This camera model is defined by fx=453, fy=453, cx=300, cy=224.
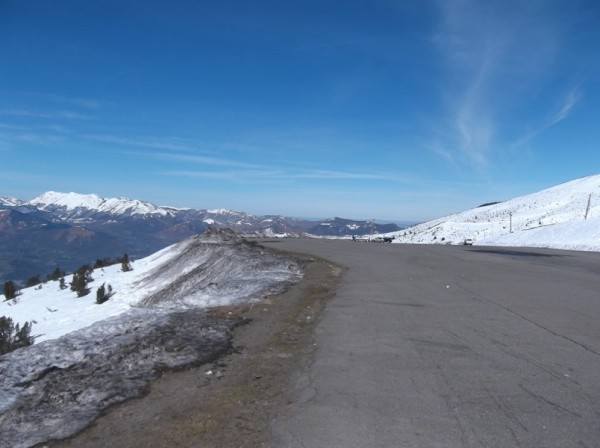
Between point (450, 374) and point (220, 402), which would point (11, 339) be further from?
point (450, 374)

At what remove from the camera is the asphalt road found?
Result: 149 inches

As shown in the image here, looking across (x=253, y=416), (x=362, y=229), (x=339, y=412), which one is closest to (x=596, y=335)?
(x=339, y=412)

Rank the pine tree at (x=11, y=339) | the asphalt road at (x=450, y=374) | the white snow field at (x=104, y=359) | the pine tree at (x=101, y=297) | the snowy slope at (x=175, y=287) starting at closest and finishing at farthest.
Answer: the asphalt road at (x=450, y=374), the white snow field at (x=104, y=359), the snowy slope at (x=175, y=287), the pine tree at (x=11, y=339), the pine tree at (x=101, y=297)

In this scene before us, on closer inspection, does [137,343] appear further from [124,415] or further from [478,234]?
[478,234]

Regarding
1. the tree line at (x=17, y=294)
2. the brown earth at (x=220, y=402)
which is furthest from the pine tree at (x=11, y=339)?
Result: the brown earth at (x=220, y=402)

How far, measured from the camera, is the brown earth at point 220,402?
3801mm

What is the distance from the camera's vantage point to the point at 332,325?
748 centimetres

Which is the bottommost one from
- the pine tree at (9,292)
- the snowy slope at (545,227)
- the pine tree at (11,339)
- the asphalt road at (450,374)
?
the pine tree at (9,292)

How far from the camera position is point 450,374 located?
5.14 m

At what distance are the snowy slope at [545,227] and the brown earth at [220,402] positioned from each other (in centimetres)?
2416

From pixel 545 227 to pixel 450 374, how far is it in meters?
30.4

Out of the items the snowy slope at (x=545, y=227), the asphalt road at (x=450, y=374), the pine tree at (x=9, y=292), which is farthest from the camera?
the snowy slope at (x=545, y=227)

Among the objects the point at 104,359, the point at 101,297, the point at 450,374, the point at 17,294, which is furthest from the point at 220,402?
the point at 17,294

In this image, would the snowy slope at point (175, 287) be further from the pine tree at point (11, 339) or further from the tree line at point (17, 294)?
the pine tree at point (11, 339)
